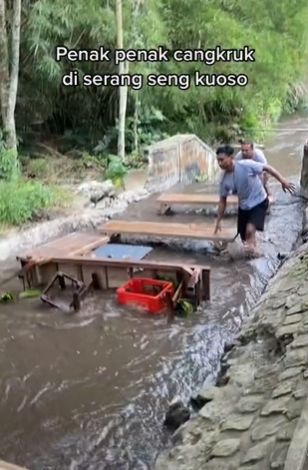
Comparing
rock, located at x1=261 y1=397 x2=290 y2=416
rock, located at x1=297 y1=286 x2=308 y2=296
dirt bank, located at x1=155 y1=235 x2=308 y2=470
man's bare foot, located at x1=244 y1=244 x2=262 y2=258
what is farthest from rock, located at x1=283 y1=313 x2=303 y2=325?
man's bare foot, located at x1=244 y1=244 x2=262 y2=258

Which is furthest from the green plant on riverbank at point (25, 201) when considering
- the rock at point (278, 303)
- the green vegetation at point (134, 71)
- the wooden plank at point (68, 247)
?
the rock at point (278, 303)

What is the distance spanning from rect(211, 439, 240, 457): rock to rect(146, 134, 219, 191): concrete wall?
24.8ft

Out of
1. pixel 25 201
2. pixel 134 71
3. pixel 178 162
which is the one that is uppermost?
pixel 134 71

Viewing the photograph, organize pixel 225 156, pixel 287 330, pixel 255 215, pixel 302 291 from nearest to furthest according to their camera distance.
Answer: pixel 287 330
pixel 302 291
pixel 225 156
pixel 255 215

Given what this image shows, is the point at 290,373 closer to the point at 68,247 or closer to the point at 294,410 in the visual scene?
the point at 294,410

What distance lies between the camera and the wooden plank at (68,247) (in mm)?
6215

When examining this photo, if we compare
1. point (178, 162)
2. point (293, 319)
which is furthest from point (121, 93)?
point (293, 319)

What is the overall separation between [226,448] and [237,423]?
8.5 inches

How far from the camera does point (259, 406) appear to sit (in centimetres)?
307

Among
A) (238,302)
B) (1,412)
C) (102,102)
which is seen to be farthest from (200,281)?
(102,102)

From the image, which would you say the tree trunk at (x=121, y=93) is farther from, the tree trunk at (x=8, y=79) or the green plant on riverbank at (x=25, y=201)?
the green plant on riverbank at (x=25, y=201)

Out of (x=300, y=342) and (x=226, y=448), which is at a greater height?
(x=300, y=342)

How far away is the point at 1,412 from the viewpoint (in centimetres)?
390

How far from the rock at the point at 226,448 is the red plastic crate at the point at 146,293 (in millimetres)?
2516
